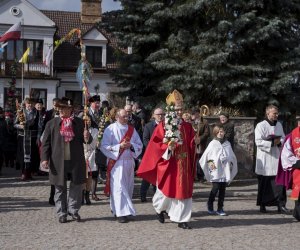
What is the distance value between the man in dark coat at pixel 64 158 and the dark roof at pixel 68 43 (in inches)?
1251

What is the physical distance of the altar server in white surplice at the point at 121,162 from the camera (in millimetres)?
10055

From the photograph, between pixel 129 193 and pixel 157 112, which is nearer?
pixel 129 193

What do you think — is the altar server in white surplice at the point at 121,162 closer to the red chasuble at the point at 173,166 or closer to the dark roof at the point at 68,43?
the red chasuble at the point at 173,166

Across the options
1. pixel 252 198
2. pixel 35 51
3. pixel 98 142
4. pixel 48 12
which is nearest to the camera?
pixel 98 142

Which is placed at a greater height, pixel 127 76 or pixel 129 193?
pixel 127 76

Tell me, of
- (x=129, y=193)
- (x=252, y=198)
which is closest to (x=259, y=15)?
(x=252, y=198)

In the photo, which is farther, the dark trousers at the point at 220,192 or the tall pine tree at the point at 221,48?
the tall pine tree at the point at 221,48

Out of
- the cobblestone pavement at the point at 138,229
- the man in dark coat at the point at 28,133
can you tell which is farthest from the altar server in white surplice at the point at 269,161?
the man in dark coat at the point at 28,133

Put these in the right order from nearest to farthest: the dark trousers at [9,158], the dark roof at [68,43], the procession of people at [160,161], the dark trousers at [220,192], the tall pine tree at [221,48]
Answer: the procession of people at [160,161] < the dark trousers at [220,192] < the tall pine tree at [221,48] < the dark trousers at [9,158] < the dark roof at [68,43]

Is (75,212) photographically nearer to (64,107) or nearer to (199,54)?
(64,107)

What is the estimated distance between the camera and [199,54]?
19625 mm

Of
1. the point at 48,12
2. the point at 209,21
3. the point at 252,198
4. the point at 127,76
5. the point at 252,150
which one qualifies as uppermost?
the point at 48,12

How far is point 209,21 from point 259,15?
5.72 ft

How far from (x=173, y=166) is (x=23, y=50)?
107 feet
